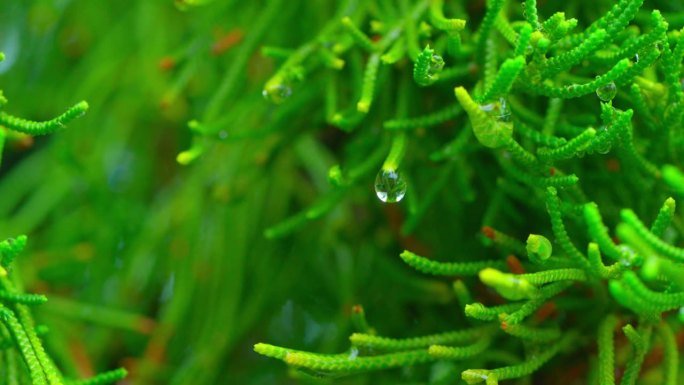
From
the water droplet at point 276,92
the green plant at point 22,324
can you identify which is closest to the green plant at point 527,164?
the water droplet at point 276,92

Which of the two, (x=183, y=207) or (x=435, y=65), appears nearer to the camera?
(x=435, y=65)

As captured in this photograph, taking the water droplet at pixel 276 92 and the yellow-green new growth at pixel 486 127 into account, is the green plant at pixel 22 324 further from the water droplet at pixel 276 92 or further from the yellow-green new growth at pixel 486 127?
the yellow-green new growth at pixel 486 127

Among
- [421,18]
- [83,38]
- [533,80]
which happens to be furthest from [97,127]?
[533,80]

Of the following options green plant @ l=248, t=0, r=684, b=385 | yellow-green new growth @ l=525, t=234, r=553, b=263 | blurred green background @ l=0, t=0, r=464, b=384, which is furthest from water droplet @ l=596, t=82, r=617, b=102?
blurred green background @ l=0, t=0, r=464, b=384

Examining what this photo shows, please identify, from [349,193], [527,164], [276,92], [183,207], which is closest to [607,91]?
[527,164]

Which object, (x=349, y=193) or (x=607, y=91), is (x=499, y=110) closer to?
(x=607, y=91)

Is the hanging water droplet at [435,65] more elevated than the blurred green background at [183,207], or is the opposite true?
the blurred green background at [183,207]

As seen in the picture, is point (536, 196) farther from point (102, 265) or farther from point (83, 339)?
point (83, 339)

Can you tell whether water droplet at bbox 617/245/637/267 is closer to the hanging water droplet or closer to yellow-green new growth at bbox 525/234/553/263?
yellow-green new growth at bbox 525/234/553/263
